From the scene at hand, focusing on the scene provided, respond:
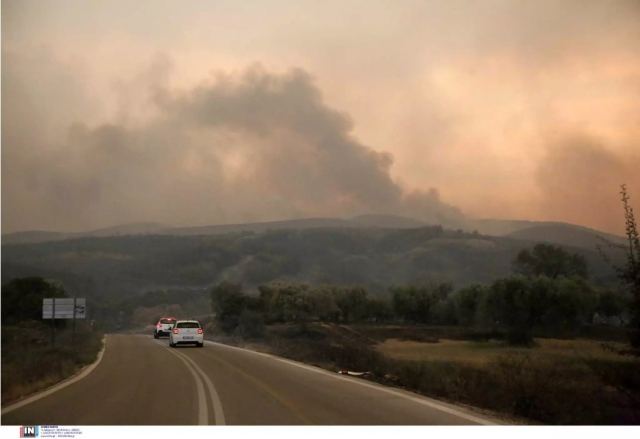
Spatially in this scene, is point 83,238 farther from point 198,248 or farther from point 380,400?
point 380,400

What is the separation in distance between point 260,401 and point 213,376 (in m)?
6.56

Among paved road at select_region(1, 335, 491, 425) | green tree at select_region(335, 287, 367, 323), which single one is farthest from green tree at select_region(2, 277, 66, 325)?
green tree at select_region(335, 287, 367, 323)

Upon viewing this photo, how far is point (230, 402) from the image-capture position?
45.6 feet

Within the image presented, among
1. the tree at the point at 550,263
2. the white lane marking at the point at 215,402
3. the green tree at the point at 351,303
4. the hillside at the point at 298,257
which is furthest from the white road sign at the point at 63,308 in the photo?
the hillside at the point at 298,257

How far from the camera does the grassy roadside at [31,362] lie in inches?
629

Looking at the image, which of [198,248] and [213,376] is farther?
[198,248]

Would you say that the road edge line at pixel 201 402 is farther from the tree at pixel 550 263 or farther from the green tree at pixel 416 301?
the green tree at pixel 416 301

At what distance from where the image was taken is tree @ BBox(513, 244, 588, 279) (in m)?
79.2

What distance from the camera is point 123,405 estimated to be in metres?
13.4

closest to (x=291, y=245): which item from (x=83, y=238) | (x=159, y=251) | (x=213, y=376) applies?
(x=159, y=251)

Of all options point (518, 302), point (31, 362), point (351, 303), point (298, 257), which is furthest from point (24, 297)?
point (298, 257)

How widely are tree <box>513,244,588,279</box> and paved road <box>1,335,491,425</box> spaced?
65725 mm

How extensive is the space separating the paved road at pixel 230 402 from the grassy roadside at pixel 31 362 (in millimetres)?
892

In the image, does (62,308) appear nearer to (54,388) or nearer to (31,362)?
(31,362)
